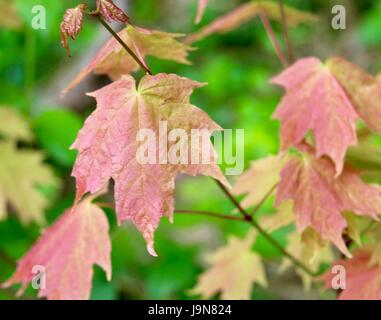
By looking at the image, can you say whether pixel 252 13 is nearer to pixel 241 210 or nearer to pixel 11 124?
pixel 241 210

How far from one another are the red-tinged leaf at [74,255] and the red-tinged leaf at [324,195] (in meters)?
0.30

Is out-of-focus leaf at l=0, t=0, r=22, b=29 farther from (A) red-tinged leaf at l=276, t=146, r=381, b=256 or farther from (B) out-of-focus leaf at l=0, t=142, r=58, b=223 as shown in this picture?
(A) red-tinged leaf at l=276, t=146, r=381, b=256

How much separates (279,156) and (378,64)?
3.01 metres

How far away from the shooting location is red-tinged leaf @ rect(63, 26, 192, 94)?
2.94 feet

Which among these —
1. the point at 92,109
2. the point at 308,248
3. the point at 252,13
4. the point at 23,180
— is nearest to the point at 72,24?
the point at 308,248

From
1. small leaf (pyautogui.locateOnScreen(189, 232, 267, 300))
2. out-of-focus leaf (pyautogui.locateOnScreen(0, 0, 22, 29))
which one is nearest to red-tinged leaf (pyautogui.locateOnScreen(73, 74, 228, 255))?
small leaf (pyautogui.locateOnScreen(189, 232, 267, 300))

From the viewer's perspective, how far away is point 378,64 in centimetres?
387

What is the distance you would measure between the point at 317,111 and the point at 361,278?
29 cm

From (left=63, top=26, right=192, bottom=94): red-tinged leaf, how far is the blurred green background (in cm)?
37

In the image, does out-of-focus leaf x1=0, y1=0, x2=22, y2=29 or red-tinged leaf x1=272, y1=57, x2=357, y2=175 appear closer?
red-tinged leaf x1=272, y1=57, x2=357, y2=175

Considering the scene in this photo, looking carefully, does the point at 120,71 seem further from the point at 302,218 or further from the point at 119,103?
the point at 302,218

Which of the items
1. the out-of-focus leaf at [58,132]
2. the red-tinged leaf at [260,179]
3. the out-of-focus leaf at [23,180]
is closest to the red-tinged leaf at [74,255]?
the red-tinged leaf at [260,179]

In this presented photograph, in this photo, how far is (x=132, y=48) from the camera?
0.91 meters

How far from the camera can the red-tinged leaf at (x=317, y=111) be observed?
0.97m
